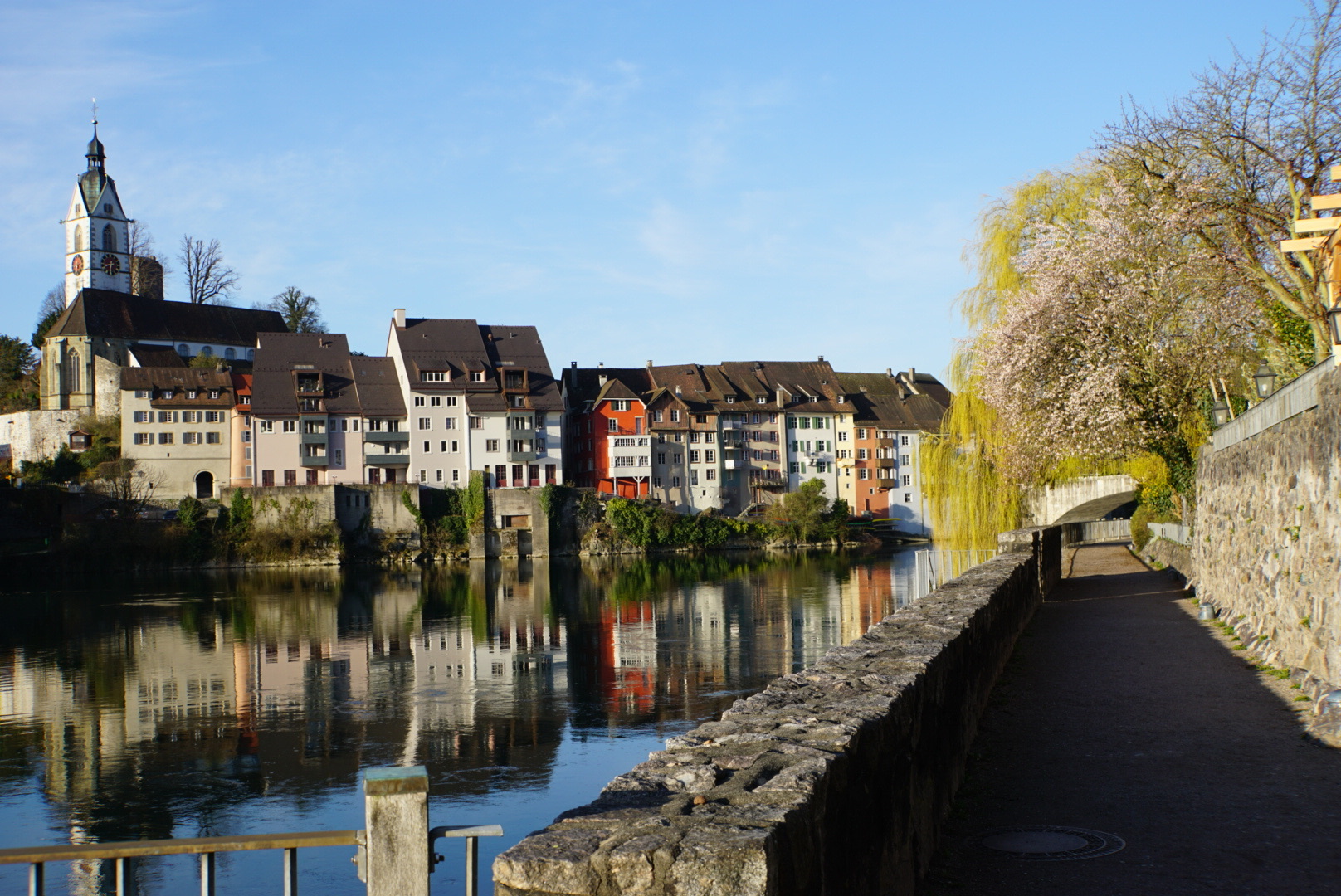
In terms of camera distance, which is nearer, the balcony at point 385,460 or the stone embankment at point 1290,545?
the stone embankment at point 1290,545

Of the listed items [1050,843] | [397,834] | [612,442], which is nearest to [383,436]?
[612,442]

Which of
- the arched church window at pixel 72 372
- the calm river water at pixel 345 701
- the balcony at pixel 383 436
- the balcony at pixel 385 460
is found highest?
the arched church window at pixel 72 372

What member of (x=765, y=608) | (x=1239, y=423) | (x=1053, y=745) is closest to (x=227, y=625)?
(x=765, y=608)

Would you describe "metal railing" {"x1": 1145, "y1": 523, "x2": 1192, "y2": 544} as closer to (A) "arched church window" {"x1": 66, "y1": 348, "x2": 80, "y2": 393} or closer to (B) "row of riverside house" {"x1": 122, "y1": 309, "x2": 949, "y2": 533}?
(B) "row of riverside house" {"x1": 122, "y1": 309, "x2": 949, "y2": 533}

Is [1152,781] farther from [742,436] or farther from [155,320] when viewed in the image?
[155,320]

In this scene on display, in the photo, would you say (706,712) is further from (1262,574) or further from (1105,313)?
(1105,313)

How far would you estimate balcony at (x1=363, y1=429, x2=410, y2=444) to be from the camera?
85.0 m

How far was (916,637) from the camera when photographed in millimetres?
9023

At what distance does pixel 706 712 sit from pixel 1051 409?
12.6m

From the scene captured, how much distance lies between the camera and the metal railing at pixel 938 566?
141ft

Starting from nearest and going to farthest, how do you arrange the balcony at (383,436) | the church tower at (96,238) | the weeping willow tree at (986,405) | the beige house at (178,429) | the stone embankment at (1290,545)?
the stone embankment at (1290,545) < the weeping willow tree at (986,405) < the balcony at (383,436) < the beige house at (178,429) < the church tower at (96,238)

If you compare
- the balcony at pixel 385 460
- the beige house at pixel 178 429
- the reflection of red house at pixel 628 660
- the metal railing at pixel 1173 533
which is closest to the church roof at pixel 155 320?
the beige house at pixel 178 429

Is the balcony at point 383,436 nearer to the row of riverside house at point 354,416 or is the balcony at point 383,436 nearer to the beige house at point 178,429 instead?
the row of riverside house at point 354,416

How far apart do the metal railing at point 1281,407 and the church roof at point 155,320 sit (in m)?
99.0
